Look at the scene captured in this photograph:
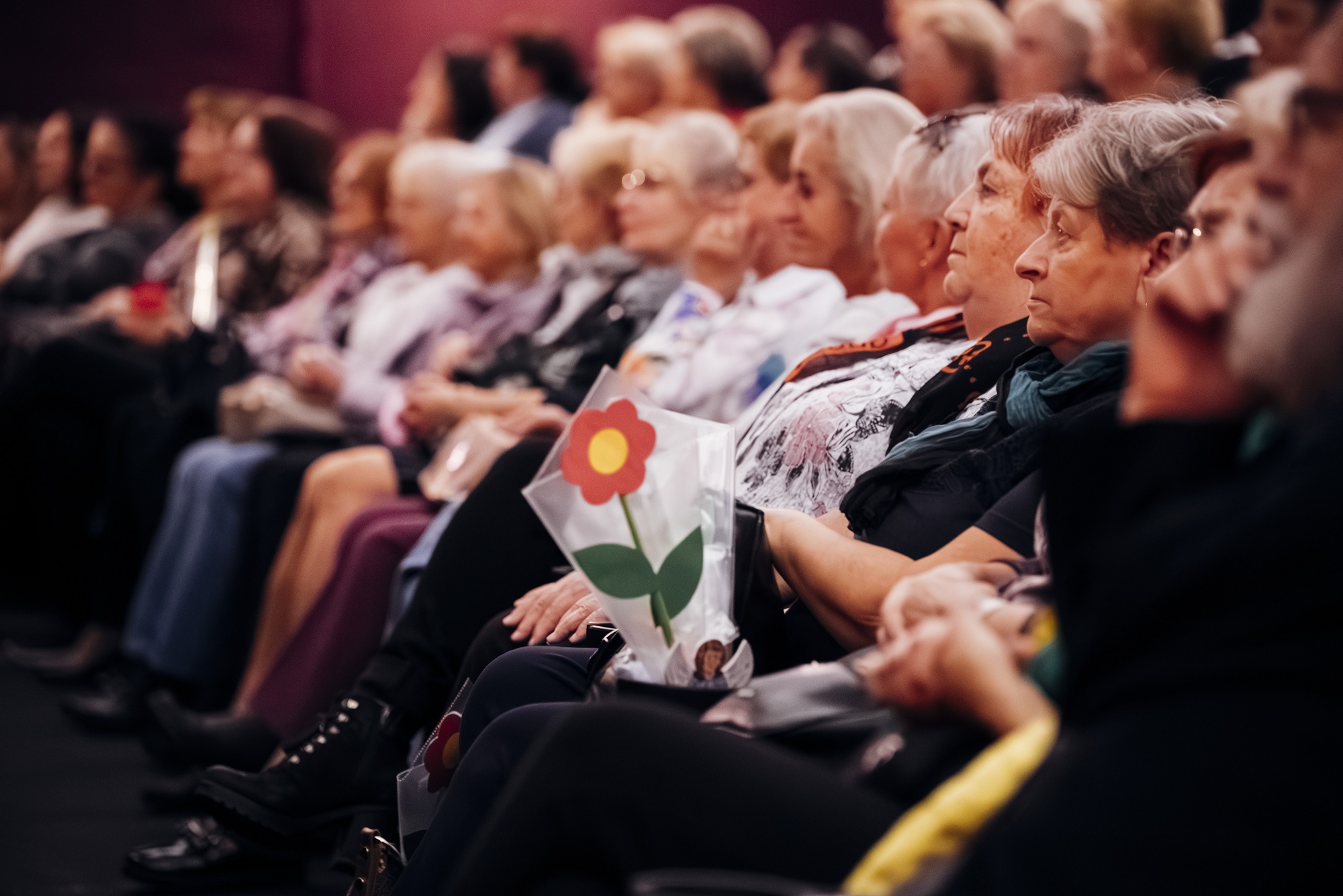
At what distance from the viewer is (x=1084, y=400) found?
1.63 m

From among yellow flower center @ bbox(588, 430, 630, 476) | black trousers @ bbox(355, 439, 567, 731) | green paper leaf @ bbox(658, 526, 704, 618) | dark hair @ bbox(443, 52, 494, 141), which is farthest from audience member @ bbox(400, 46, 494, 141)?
green paper leaf @ bbox(658, 526, 704, 618)

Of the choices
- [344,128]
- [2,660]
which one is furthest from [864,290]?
[344,128]

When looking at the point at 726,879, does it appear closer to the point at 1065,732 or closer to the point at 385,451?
the point at 1065,732

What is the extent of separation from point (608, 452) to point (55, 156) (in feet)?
17.2

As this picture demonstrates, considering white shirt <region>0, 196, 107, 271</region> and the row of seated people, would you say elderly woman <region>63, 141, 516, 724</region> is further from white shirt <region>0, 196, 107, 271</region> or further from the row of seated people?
white shirt <region>0, 196, 107, 271</region>

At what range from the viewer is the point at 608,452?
1517 millimetres

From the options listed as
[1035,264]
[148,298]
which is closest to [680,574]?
[1035,264]

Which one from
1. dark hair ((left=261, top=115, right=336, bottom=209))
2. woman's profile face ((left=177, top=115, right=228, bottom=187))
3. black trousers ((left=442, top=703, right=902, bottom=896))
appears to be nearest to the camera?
black trousers ((left=442, top=703, right=902, bottom=896))

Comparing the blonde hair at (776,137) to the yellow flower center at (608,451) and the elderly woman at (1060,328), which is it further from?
the yellow flower center at (608,451)

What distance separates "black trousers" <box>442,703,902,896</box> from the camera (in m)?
1.09

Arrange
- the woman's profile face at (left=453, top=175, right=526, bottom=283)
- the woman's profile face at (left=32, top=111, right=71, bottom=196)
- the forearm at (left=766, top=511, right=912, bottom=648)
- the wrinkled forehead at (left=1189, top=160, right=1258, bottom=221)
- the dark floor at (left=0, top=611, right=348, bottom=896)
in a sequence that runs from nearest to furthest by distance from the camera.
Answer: the wrinkled forehead at (left=1189, top=160, right=1258, bottom=221), the forearm at (left=766, top=511, right=912, bottom=648), the dark floor at (left=0, top=611, right=348, bottom=896), the woman's profile face at (left=453, top=175, right=526, bottom=283), the woman's profile face at (left=32, top=111, right=71, bottom=196)

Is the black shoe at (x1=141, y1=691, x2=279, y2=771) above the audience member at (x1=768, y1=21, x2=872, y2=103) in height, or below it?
below

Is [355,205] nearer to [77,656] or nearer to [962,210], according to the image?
[77,656]

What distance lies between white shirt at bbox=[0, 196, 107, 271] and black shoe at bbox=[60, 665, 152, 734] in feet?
8.82
